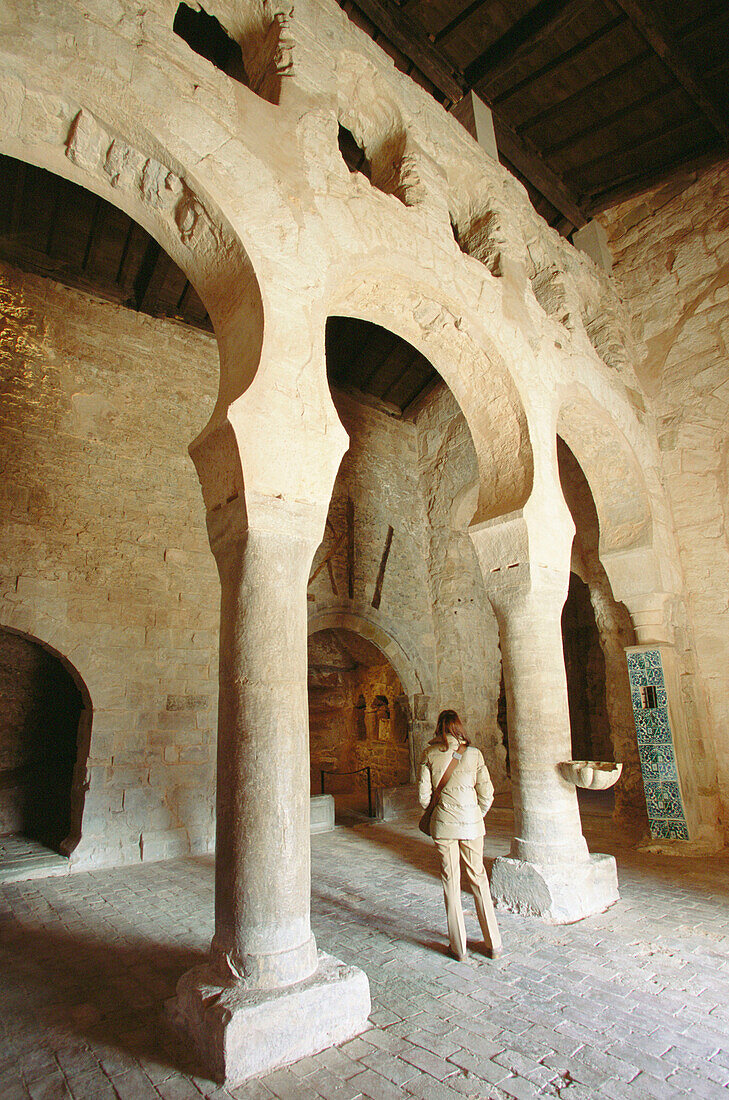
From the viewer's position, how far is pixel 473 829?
135 inches

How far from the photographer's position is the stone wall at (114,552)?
19.5ft

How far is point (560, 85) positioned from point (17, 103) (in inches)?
259

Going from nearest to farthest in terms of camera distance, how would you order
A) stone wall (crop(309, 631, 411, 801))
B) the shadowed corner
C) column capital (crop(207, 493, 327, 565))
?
the shadowed corner, column capital (crop(207, 493, 327, 565)), stone wall (crop(309, 631, 411, 801))

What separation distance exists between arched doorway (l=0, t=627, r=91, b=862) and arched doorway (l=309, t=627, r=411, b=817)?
422 cm

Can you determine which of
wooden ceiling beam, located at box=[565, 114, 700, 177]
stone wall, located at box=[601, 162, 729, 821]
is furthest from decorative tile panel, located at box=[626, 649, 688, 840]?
wooden ceiling beam, located at box=[565, 114, 700, 177]

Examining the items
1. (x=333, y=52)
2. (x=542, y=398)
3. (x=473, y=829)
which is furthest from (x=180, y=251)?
(x=473, y=829)

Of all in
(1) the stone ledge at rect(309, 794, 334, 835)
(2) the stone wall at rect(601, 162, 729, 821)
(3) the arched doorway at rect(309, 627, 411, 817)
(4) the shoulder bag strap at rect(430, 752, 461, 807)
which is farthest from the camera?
(3) the arched doorway at rect(309, 627, 411, 817)

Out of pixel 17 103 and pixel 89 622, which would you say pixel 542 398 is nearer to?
pixel 17 103

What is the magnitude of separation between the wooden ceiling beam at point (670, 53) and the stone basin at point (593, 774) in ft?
24.4

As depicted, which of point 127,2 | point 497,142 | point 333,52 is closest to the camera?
point 127,2

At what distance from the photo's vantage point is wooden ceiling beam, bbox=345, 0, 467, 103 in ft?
19.7

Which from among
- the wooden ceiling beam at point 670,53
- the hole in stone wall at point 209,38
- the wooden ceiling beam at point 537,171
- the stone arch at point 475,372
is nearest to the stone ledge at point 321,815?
the stone arch at point 475,372

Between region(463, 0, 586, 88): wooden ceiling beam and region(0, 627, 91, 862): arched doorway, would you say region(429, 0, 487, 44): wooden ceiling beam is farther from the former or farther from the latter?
region(0, 627, 91, 862): arched doorway

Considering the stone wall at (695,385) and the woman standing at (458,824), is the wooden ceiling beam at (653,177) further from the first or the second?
the woman standing at (458,824)
